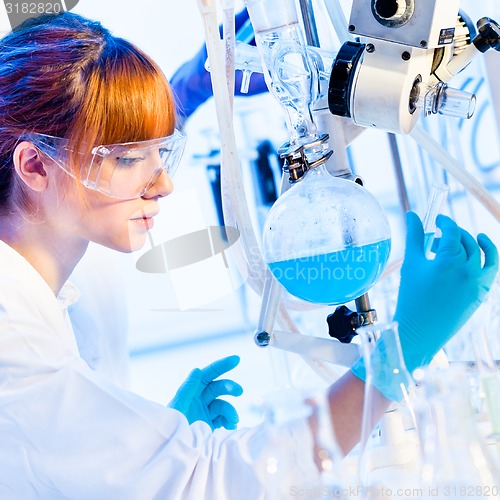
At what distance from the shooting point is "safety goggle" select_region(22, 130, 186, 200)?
127cm

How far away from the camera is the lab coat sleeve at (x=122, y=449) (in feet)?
3.42

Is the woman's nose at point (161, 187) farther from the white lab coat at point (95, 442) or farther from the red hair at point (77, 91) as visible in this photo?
the white lab coat at point (95, 442)

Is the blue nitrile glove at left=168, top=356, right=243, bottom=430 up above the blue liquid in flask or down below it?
below

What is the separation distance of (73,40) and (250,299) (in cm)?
85

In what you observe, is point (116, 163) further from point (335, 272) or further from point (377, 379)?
point (377, 379)

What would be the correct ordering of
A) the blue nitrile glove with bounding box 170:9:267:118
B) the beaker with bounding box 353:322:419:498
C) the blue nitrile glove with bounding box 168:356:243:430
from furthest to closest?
the blue nitrile glove with bounding box 170:9:267:118, the blue nitrile glove with bounding box 168:356:243:430, the beaker with bounding box 353:322:419:498

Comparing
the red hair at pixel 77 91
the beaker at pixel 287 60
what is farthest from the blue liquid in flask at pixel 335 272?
the red hair at pixel 77 91

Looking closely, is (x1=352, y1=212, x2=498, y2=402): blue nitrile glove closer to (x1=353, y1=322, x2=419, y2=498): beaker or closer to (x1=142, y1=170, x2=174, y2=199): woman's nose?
(x1=353, y1=322, x2=419, y2=498): beaker

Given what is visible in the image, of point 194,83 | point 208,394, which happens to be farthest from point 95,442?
point 194,83

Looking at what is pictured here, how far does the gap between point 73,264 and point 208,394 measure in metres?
0.39

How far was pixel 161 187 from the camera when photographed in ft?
4.31

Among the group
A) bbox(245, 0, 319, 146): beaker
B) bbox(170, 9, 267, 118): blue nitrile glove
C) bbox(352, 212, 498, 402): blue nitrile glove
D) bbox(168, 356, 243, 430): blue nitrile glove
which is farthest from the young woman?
bbox(170, 9, 267, 118): blue nitrile glove

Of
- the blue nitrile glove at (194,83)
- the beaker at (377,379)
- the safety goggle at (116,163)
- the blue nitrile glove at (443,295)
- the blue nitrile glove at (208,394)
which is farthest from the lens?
the blue nitrile glove at (194,83)

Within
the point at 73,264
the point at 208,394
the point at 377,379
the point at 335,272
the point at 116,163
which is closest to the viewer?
the point at 377,379
